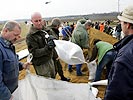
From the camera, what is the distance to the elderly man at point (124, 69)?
1.84m

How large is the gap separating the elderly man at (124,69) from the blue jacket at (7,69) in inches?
42.7

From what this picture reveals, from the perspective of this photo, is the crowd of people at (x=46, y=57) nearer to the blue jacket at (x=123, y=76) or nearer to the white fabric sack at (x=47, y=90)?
the blue jacket at (x=123, y=76)

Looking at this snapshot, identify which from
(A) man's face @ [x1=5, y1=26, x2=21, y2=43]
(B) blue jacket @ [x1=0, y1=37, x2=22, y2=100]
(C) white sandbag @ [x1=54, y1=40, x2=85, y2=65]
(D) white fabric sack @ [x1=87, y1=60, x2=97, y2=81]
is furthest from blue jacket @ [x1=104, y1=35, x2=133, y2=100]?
(D) white fabric sack @ [x1=87, y1=60, x2=97, y2=81]

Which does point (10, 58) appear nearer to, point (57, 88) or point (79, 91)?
point (57, 88)

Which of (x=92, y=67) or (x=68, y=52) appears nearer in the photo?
(x=68, y=52)

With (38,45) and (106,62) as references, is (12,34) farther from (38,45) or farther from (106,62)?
(106,62)

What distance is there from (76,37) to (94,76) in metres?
1.16

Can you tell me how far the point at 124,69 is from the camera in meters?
1.84

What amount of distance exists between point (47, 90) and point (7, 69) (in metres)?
0.64

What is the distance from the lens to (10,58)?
106 inches

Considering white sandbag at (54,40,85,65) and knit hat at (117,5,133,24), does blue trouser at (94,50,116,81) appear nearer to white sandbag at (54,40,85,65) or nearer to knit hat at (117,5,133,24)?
white sandbag at (54,40,85,65)

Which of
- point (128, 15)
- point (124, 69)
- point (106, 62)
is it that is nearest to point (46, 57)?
point (106, 62)

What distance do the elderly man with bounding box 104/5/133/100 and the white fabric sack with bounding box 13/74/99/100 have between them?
3.94 ft

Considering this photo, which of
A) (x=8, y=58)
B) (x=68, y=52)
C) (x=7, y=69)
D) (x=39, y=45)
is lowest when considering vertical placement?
(x=68, y=52)
